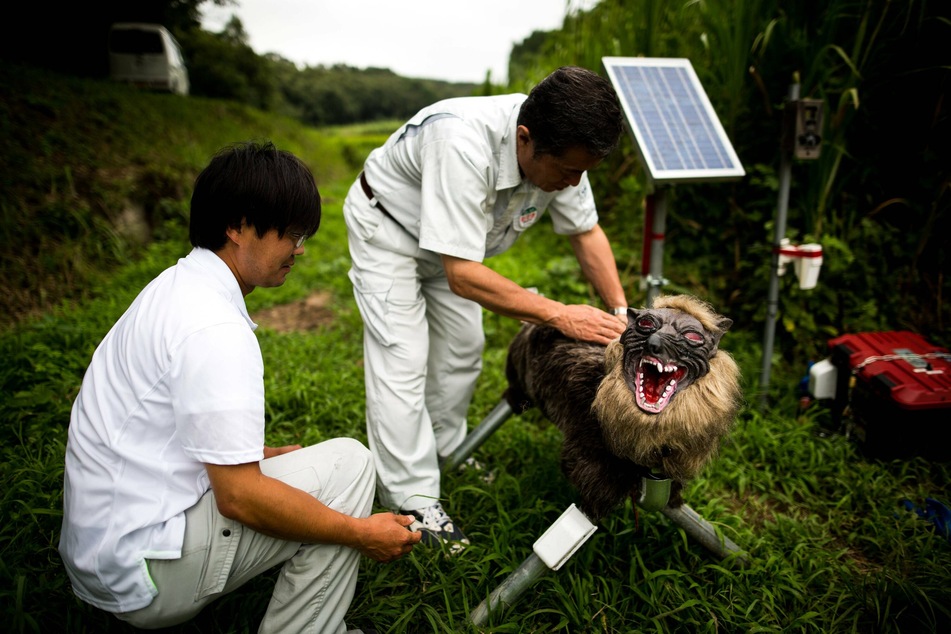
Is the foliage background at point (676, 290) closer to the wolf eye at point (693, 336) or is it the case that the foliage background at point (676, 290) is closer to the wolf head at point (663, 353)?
the wolf head at point (663, 353)

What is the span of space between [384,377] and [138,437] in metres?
1.11

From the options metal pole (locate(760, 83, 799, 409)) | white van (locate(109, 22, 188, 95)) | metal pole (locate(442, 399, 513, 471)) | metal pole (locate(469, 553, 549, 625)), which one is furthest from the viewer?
white van (locate(109, 22, 188, 95))

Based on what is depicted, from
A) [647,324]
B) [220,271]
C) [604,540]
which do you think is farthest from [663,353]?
[220,271]

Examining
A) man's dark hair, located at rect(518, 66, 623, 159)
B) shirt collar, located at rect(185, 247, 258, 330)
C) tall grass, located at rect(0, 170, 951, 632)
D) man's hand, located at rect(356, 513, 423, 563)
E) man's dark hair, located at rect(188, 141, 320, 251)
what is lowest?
tall grass, located at rect(0, 170, 951, 632)

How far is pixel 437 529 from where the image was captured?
90.6 inches

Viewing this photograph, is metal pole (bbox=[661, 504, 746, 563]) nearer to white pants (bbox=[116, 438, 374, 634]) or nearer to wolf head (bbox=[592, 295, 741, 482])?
wolf head (bbox=[592, 295, 741, 482])

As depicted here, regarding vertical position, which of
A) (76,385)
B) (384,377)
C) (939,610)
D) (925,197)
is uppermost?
(925,197)

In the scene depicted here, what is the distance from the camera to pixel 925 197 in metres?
3.71

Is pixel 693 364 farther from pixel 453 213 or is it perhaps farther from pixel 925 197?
pixel 925 197

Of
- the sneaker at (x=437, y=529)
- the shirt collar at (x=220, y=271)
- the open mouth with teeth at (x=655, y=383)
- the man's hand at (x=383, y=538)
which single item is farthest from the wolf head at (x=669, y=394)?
the shirt collar at (x=220, y=271)

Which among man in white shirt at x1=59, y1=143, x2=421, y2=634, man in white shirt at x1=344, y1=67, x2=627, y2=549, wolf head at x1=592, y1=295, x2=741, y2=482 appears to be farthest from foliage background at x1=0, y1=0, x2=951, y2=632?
wolf head at x1=592, y1=295, x2=741, y2=482

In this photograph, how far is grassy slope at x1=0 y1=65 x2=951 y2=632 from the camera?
6.41 feet

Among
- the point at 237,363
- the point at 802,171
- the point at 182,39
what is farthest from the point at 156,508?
the point at 182,39

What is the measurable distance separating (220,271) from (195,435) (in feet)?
1.47
